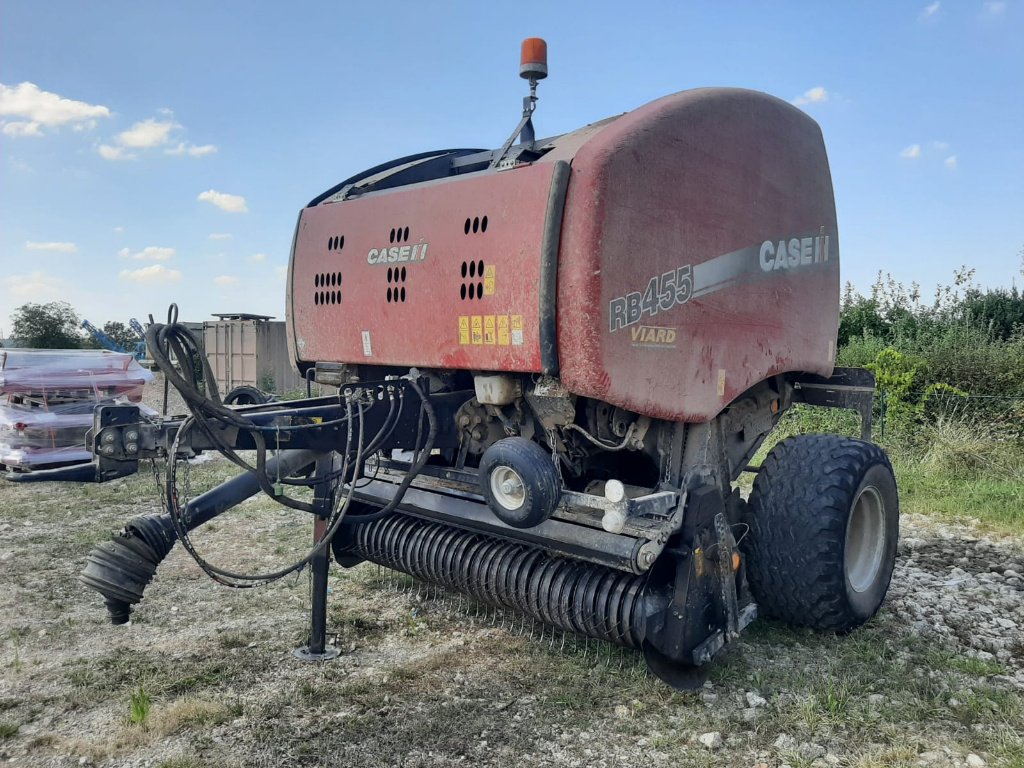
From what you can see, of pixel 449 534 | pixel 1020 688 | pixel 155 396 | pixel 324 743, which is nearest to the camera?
pixel 324 743

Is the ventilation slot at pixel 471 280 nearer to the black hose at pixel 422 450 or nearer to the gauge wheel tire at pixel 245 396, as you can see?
the black hose at pixel 422 450

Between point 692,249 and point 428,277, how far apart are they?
49.2 inches

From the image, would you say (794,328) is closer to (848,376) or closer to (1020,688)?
(848,376)

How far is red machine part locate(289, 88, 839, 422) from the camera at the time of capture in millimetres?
3328

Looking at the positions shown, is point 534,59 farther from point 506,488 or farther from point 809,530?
point 809,530

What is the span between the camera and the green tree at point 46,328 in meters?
24.4

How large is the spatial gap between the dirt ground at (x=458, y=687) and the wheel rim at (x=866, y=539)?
1.00 feet

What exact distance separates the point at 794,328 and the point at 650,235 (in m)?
1.44

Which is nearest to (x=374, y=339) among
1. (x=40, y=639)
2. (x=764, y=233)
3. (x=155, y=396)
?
(x=764, y=233)

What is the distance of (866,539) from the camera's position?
4613mm

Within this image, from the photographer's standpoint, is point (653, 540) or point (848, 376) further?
point (848, 376)

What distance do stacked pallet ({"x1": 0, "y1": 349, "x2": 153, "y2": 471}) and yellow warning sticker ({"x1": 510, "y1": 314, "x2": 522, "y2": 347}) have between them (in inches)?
288

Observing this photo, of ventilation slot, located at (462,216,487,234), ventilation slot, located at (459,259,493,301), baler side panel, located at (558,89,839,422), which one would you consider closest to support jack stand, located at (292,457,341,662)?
ventilation slot, located at (459,259,493,301)

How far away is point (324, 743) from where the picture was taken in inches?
129
